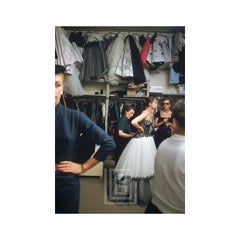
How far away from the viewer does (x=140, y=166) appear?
2162mm

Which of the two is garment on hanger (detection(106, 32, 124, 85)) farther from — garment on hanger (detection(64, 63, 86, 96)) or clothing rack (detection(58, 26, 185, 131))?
garment on hanger (detection(64, 63, 86, 96))

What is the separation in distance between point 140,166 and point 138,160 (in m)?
0.05

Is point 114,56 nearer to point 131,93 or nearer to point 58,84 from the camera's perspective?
point 131,93

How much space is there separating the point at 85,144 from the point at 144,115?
1.88 ft

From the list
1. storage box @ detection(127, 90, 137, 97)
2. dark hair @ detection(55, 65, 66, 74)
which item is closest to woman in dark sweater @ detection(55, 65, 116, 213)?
dark hair @ detection(55, 65, 66, 74)

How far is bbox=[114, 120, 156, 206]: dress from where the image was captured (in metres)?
2.16

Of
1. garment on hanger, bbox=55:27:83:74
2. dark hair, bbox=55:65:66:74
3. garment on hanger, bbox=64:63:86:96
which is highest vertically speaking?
garment on hanger, bbox=55:27:83:74

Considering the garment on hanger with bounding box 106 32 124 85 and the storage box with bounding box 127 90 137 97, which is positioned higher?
the garment on hanger with bounding box 106 32 124 85

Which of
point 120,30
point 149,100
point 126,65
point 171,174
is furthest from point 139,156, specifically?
point 120,30

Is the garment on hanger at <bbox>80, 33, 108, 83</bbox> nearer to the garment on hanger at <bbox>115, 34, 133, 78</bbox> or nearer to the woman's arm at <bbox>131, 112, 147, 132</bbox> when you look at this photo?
the garment on hanger at <bbox>115, 34, 133, 78</bbox>
